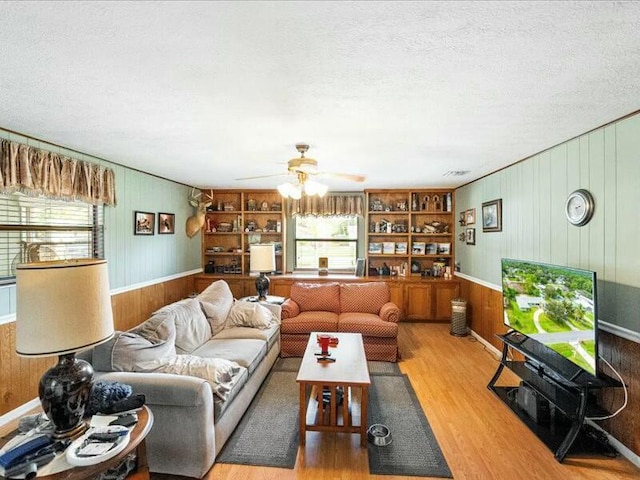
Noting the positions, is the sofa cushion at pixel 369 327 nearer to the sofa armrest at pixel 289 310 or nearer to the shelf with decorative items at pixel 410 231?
the sofa armrest at pixel 289 310

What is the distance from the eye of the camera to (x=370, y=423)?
9.00ft

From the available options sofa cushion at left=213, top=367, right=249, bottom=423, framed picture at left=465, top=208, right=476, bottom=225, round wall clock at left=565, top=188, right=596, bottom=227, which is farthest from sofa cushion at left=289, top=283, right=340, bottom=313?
round wall clock at left=565, top=188, right=596, bottom=227

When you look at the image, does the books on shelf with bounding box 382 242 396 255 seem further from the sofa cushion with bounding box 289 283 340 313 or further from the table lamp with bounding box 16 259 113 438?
the table lamp with bounding box 16 259 113 438

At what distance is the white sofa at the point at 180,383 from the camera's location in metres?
2.09

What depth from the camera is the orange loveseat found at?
13.4 feet

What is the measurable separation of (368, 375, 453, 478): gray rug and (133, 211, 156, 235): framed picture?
3673 mm

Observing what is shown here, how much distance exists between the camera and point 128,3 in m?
1.27

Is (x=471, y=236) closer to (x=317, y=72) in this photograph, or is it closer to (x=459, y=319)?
(x=459, y=319)

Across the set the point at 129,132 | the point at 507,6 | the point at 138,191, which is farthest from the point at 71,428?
the point at 138,191

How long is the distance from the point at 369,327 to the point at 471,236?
8.11 feet

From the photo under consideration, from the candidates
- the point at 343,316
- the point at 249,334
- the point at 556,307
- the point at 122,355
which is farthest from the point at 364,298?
the point at 122,355

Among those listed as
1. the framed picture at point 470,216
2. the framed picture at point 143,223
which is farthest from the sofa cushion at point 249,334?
the framed picture at point 470,216

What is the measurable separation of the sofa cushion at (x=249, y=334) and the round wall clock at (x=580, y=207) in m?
3.19

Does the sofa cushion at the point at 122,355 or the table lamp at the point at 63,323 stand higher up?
the table lamp at the point at 63,323
